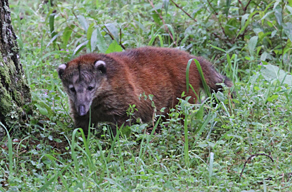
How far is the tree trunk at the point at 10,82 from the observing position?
4.10 metres

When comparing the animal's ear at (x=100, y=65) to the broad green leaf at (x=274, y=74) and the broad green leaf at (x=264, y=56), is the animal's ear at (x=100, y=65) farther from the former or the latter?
the broad green leaf at (x=264, y=56)

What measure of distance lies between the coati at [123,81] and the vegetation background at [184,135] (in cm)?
19

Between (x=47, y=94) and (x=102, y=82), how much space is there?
103 cm

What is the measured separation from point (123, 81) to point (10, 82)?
1287 millimetres

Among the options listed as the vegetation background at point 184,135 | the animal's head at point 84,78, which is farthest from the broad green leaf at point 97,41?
the animal's head at point 84,78

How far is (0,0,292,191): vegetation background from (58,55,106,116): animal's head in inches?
14.5

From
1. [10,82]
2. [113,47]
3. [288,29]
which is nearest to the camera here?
[10,82]

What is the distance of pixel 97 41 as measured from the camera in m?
5.54

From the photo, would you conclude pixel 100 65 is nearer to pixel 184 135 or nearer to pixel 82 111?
pixel 82 111

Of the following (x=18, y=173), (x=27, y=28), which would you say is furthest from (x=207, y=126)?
(x=27, y=28)

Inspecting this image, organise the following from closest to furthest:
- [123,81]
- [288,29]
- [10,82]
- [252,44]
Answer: [10,82] → [123,81] → [288,29] → [252,44]

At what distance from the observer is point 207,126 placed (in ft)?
14.2

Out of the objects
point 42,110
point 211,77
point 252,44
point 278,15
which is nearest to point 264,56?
point 252,44

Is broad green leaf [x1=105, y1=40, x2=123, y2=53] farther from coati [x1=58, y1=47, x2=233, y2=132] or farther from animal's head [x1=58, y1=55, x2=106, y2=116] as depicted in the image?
animal's head [x1=58, y1=55, x2=106, y2=116]
